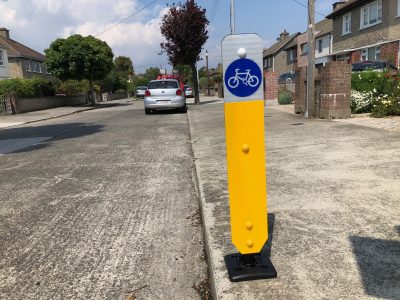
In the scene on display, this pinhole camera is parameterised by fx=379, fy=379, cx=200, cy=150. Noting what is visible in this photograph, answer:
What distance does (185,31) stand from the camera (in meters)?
23.9

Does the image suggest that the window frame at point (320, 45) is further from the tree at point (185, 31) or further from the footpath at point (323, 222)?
the footpath at point (323, 222)

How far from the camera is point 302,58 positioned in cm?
4566

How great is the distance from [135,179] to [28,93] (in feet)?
75.0

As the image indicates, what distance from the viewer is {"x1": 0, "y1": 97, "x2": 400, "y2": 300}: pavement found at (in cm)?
231

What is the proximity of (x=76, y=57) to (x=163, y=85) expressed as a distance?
14.4 m

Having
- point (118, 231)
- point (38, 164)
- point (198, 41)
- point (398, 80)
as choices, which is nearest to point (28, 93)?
point (198, 41)

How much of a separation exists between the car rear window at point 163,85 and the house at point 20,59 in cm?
3039

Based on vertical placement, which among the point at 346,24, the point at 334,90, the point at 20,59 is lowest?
the point at 334,90

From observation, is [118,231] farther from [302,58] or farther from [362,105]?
[302,58]

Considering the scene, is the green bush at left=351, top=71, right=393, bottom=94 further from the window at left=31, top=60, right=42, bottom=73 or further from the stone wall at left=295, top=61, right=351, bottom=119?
the window at left=31, top=60, right=42, bottom=73

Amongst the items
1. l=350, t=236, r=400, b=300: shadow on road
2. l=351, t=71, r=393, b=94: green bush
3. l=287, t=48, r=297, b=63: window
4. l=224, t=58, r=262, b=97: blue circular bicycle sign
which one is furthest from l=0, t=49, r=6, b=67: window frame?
l=350, t=236, r=400, b=300: shadow on road

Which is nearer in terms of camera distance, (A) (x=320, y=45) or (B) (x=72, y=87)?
(B) (x=72, y=87)

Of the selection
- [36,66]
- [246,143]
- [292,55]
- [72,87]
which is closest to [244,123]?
[246,143]

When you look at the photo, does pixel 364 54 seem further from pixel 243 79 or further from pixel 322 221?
pixel 243 79
